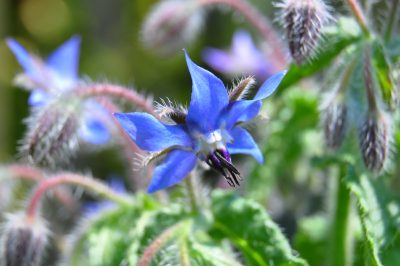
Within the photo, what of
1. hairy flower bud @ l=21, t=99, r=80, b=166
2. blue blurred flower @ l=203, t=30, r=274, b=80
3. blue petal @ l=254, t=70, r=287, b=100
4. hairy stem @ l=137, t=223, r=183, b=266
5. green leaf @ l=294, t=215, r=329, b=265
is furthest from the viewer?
blue blurred flower @ l=203, t=30, r=274, b=80

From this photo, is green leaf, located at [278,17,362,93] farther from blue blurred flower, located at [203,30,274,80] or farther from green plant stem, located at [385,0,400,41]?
blue blurred flower, located at [203,30,274,80]

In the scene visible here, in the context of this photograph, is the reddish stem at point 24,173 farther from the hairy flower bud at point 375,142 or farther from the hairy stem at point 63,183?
the hairy flower bud at point 375,142

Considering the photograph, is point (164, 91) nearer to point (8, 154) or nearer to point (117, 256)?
point (8, 154)

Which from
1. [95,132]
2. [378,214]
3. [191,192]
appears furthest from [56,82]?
[378,214]

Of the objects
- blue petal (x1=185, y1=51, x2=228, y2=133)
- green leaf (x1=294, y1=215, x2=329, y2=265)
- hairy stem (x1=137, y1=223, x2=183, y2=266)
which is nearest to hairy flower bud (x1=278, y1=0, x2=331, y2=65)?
blue petal (x1=185, y1=51, x2=228, y2=133)

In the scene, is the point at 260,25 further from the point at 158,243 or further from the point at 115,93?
the point at 158,243

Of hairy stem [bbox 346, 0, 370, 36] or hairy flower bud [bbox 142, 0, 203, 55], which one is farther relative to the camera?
hairy flower bud [bbox 142, 0, 203, 55]

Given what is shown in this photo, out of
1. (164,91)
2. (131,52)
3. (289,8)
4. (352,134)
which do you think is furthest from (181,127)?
(131,52)
